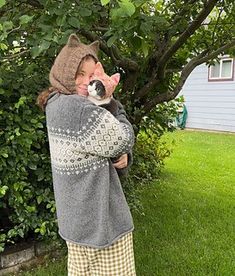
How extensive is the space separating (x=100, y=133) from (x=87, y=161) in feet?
0.58

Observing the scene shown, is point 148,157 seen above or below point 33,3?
below

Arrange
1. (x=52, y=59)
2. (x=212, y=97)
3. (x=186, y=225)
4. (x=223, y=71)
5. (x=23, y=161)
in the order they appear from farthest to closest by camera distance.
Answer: (x=212, y=97) < (x=223, y=71) < (x=186, y=225) < (x=52, y=59) < (x=23, y=161)

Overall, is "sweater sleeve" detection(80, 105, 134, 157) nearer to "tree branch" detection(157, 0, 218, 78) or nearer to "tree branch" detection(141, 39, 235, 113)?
"tree branch" detection(157, 0, 218, 78)

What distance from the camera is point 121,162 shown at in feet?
6.82

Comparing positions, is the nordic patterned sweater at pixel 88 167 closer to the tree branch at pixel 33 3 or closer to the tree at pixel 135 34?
the tree at pixel 135 34

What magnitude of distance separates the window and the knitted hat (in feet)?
40.2

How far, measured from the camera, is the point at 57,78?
1958 mm

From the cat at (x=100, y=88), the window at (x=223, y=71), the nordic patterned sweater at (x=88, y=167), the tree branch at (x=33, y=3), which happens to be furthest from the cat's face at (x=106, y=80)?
the window at (x=223, y=71)

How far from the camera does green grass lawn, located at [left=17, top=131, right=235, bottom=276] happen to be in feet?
11.1

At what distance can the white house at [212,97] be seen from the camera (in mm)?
13758

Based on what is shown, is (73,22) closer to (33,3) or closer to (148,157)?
(33,3)

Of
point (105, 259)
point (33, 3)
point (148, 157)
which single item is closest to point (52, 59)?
point (33, 3)

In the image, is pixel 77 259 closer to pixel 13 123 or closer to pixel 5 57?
pixel 13 123

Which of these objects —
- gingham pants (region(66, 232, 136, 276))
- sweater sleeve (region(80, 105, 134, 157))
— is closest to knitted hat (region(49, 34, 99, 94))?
sweater sleeve (region(80, 105, 134, 157))
